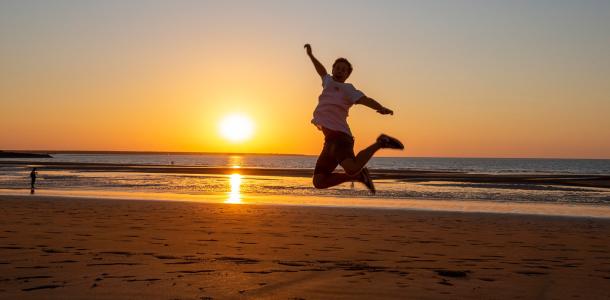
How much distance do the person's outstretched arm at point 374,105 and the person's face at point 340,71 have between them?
0.49 meters

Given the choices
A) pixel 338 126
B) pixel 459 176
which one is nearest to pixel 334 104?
pixel 338 126

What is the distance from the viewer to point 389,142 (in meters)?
8.23

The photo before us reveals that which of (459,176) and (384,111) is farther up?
(459,176)

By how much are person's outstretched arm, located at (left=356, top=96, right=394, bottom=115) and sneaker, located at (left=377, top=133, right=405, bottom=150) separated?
2.55ft

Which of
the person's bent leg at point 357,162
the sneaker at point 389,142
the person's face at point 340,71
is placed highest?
the person's face at point 340,71

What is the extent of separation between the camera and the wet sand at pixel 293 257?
26.7ft

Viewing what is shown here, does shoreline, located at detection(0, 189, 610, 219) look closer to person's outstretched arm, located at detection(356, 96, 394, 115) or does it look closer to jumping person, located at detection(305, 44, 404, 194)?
jumping person, located at detection(305, 44, 404, 194)

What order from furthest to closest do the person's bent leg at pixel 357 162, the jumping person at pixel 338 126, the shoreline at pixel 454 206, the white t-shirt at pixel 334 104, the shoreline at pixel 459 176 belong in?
the shoreline at pixel 459 176 < the shoreline at pixel 454 206 < the person's bent leg at pixel 357 162 < the jumping person at pixel 338 126 < the white t-shirt at pixel 334 104

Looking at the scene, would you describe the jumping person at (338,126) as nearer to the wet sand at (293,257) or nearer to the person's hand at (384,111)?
the person's hand at (384,111)

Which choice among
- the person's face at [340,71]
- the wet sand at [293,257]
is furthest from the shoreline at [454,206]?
the person's face at [340,71]

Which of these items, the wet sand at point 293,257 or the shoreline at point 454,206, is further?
the shoreline at point 454,206

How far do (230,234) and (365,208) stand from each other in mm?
9886

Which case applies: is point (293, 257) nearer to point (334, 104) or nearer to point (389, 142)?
point (389, 142)

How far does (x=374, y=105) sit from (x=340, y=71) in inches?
29.5
